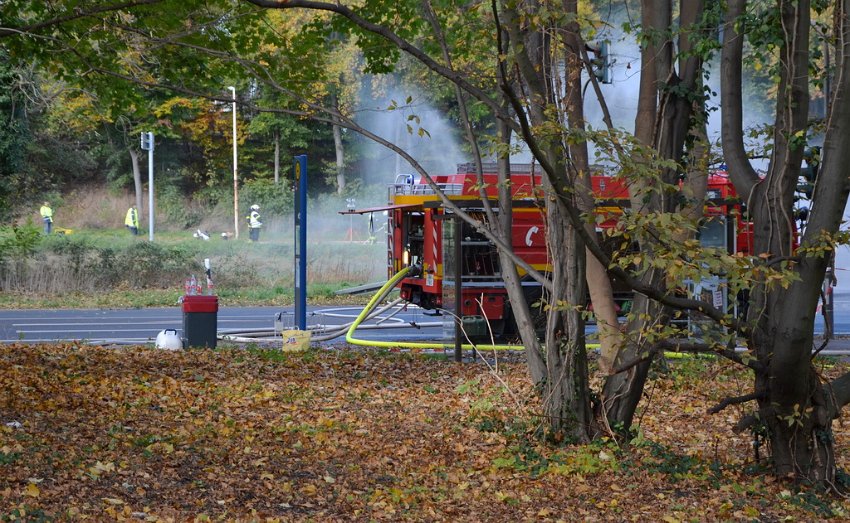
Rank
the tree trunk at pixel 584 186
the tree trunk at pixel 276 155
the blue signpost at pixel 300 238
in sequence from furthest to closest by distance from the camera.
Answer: the tree trunk at pixel 276 155
the blue signpost at pixel 300 238
the tree trunk at pixel 584 186

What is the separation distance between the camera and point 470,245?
15594 mm

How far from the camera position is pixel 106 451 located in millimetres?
7758

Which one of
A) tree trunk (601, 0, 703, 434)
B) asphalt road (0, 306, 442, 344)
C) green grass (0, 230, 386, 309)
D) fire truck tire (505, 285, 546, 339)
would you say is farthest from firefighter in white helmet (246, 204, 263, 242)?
tree trunk (601, 0, 703, 434)

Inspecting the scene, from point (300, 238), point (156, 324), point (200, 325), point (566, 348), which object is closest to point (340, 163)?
point (156, 324)

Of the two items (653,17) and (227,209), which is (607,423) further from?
(227,209)

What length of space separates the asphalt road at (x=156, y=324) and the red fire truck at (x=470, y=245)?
4.06ft

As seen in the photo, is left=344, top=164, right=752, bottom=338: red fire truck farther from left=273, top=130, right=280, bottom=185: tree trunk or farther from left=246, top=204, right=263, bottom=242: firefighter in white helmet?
left=273, top=130, right=280, bottom=185: tree trunk

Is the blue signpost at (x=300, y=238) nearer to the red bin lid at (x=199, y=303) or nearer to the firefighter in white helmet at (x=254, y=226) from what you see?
the red bin lid at (x=199, y=303)

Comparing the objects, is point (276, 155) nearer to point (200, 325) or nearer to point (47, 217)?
point (47, 217)

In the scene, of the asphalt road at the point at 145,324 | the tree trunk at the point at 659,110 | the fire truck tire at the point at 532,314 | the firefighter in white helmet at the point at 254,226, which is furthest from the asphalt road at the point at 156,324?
the firefighter in white helmet at the point at 254,226

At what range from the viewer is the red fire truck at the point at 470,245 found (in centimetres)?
1552

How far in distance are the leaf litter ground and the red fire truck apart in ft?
12.4

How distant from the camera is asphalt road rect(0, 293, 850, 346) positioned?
17266 millimetres

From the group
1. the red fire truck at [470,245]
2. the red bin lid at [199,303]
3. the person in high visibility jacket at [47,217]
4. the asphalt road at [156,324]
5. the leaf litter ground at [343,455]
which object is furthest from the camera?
the person in high visibility jacket at [47,217]
